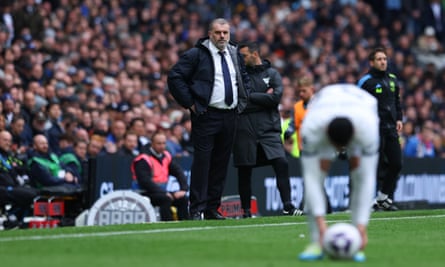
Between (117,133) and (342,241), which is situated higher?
(117,133)

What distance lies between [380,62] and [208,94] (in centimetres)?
341

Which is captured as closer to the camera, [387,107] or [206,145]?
[206,145]

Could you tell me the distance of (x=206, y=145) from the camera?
49.2 ft

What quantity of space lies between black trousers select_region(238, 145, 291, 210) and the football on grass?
6143 millimetres

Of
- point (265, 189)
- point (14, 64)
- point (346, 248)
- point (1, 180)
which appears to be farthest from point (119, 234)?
point (14, 64)

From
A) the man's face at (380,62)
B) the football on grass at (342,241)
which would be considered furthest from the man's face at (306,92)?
the football on grass at (342,241)

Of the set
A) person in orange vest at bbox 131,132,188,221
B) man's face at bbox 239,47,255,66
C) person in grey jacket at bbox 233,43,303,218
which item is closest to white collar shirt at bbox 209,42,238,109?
person in grey jacket at bbox 233,43,303,218

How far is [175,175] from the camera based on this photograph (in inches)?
731

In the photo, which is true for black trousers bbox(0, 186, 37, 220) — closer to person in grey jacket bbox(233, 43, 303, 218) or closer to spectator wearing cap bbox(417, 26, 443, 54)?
person in grey jacket bbox(233, 43, 303, 218)

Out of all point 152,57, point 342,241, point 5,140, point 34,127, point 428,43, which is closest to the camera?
point 342,241

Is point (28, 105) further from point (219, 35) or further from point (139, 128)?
point (219, 35)

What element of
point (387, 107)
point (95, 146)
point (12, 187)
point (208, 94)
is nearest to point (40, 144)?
point (12, 187)

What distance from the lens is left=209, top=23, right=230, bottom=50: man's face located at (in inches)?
585

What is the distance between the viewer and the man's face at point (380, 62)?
17.1 metres
